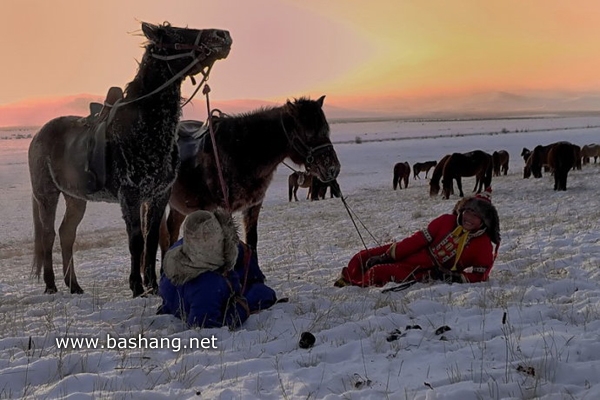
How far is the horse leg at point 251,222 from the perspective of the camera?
643 centimetres

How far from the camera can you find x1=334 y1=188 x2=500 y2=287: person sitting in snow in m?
5.14

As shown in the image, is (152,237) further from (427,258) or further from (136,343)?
(427,258)

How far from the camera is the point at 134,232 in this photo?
524 centimetres

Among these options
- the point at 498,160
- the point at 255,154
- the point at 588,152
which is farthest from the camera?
the point at 588,152

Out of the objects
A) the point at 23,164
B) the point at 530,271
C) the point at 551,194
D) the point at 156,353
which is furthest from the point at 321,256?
the point at 23,164

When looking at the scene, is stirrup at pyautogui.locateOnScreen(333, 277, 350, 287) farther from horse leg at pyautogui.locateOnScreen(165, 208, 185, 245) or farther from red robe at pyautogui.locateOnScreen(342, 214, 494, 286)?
horse leg at pyautogui.locateOnScreen(165, 208, 185, 245)

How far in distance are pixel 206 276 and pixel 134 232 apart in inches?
58.9

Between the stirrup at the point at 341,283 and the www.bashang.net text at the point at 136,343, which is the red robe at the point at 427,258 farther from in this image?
the www.bashang.net text at the point at 136,343

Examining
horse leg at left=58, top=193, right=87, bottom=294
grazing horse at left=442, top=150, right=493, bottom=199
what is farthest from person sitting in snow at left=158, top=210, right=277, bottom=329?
grazing horse at left=442, top=150, right=493, bottom=199

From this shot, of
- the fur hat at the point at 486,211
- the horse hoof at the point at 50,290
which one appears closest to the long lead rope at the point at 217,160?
the horse hoof at the point at 50,290

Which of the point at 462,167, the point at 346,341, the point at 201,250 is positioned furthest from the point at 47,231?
the point at 462,167

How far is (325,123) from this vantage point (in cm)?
589

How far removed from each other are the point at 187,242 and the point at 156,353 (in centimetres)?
100

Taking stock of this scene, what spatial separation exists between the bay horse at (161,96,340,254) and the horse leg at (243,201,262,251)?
1 cm
